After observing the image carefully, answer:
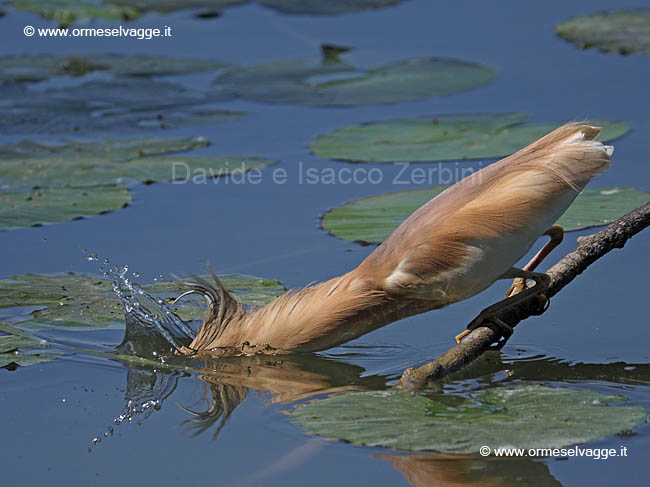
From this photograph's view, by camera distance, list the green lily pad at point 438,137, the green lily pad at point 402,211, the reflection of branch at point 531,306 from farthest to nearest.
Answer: the green lily pad at point 438,137 < the green lily pad at point 402,211 < the reflection of branch at point 531,306

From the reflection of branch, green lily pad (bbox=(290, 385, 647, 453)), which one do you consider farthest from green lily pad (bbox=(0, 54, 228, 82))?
green lily pad (bbox=(290, 385, 647, 453))

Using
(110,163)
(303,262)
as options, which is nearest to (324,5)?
(110,163)

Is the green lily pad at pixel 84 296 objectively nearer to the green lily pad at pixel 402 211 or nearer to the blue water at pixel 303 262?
the blue water at pixel 303 262

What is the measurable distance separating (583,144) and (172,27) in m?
8.54

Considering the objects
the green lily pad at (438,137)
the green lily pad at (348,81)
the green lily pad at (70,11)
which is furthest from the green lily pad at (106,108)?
the green lily pad at (70,11)

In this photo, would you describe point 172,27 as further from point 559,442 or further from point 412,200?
point 559,442

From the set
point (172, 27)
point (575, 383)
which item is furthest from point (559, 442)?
point (172, 27)

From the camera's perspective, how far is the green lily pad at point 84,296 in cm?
477

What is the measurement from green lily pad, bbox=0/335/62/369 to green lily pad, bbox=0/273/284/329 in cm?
15

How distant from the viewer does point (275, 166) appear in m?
7.18

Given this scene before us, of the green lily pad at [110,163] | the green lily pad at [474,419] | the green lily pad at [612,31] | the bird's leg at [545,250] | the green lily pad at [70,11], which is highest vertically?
the green lily pad at [70,11]

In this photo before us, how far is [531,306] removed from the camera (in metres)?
4.20

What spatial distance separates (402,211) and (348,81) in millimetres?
3375

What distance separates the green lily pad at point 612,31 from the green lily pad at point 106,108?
3201 millimetres
